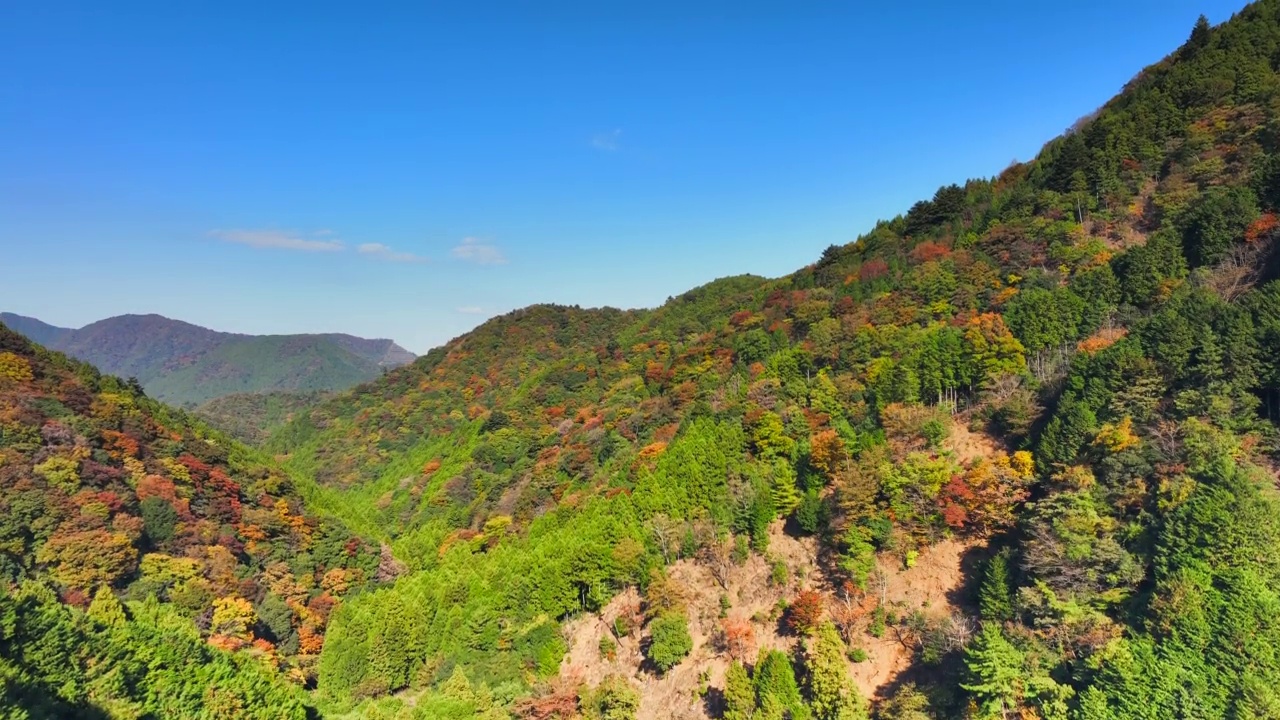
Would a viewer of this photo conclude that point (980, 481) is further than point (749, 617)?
No

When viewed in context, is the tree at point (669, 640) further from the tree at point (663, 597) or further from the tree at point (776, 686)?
the tree at point (776, 686)

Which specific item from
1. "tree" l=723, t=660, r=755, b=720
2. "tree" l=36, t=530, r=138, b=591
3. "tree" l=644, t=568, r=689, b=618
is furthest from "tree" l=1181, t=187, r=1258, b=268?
"tree" l=36, t=530, r=138, b=591

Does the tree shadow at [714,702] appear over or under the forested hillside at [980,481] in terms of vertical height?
under

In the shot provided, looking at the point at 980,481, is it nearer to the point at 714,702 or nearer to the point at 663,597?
the point at 714,702

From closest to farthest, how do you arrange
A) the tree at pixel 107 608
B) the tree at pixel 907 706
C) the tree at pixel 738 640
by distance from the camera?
the tree at pixel 907 706 → the tree at pixel 107 608 → the tree at pixel 738 640

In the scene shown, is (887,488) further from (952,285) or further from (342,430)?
(342,430)

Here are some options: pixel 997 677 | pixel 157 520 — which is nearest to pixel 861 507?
pixel 997 677

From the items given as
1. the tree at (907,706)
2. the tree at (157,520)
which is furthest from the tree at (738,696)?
the tree at (157,520)
